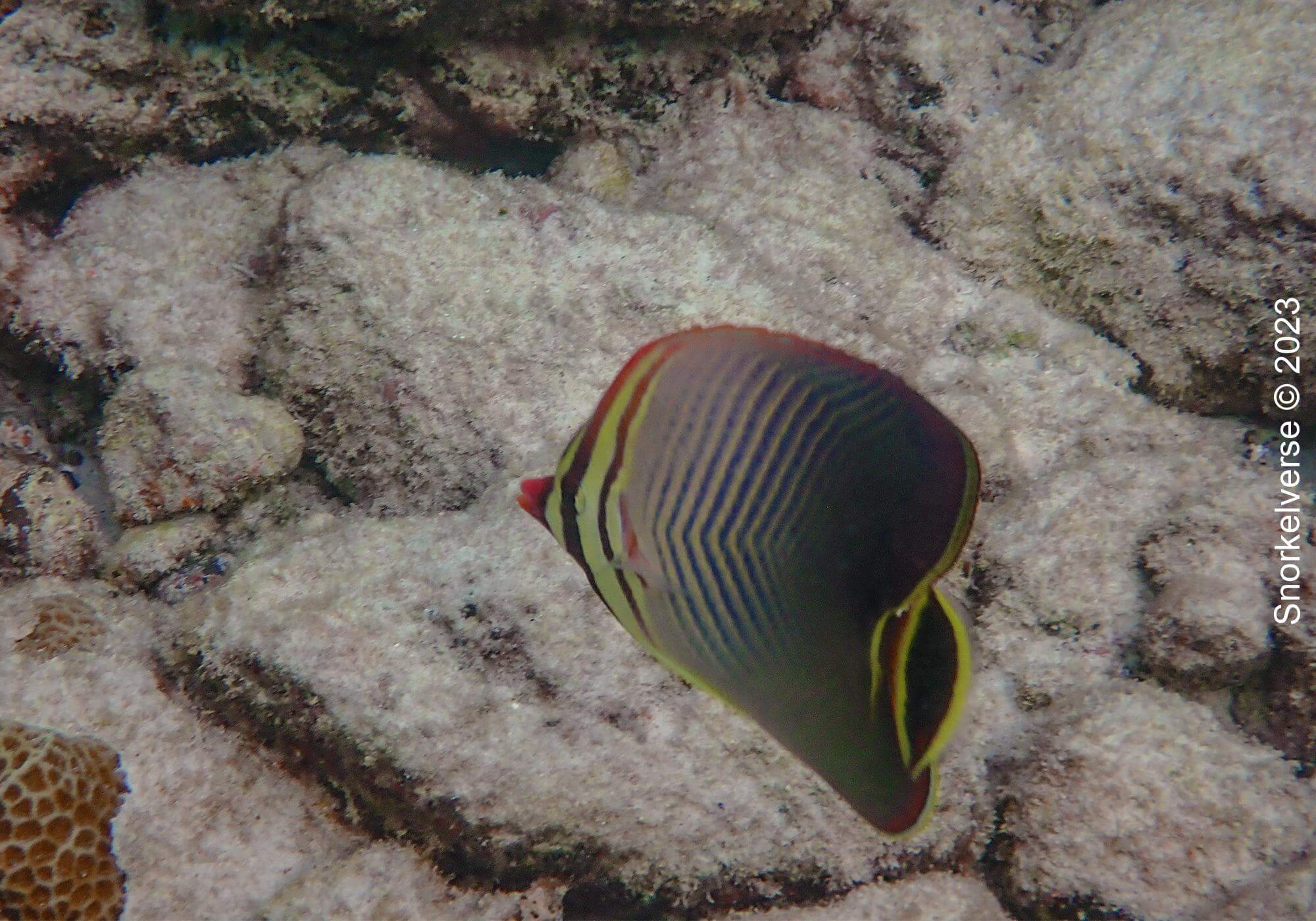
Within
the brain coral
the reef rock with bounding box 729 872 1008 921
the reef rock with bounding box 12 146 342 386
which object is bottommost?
the brain coral

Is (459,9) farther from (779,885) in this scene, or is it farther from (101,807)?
A: (779,885)

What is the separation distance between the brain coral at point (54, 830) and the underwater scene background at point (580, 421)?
0.01 meters

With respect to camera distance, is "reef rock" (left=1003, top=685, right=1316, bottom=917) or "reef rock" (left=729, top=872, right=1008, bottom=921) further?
"reef rock" (left=729, top=872, right=1008, bottom=921)

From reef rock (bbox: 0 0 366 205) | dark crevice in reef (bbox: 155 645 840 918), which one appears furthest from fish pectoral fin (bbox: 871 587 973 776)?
reef rock (bbox: 0 0 366 205)

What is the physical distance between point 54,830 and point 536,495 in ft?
8.30

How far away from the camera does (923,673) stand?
41.1 inches

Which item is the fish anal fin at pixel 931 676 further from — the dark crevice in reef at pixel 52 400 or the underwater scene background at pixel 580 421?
the dark crevice in reef at pixel 52 400

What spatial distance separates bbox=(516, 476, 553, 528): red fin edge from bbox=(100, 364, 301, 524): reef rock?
7.92 feet

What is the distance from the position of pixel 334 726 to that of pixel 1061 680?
8.14 feet

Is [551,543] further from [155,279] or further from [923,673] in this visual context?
[155,279]

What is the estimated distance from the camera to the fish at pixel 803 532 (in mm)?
999

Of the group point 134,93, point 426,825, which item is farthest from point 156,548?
point 134,93

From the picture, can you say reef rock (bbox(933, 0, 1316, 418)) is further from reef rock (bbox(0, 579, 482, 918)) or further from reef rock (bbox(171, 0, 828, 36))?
reef rock (bbox(0, 579, 482, 918))

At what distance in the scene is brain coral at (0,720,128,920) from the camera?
2426 millimetres
